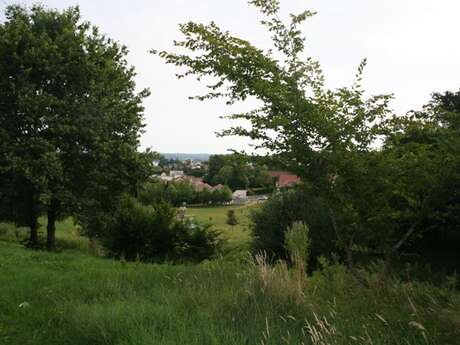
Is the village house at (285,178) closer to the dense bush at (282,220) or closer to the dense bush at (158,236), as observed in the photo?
the dense bush at (282,220)

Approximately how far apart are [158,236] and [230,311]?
36.8 ft

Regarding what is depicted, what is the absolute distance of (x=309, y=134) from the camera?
608cm

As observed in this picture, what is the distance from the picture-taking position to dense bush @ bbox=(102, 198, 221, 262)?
16.2 m

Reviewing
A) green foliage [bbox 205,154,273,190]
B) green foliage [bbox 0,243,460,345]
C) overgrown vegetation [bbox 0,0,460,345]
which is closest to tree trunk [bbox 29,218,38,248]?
overgrown vegetation [bbox 0,0,460,345]

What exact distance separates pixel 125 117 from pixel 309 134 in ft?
41.5

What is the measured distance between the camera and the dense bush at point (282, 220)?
51.4 feet

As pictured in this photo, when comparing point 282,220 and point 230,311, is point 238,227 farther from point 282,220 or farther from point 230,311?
point 230,311

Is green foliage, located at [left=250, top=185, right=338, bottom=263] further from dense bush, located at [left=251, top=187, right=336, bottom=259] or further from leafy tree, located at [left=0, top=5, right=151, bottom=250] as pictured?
leafy tree, located at [left=0, top=5, right=151, bottom=250]

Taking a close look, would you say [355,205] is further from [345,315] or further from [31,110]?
[31,110]

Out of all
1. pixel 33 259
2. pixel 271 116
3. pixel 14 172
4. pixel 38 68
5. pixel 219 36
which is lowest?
pixel 33 259

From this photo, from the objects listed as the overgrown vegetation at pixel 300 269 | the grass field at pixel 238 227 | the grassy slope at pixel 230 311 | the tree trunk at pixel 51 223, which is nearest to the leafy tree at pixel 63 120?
the tree trunk at pixel 51 223

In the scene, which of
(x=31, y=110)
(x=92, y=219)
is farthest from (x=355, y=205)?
(x=92, y=219)

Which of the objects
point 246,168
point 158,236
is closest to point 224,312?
point 246,168

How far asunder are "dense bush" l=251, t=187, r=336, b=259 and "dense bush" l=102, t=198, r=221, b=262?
1.60m
